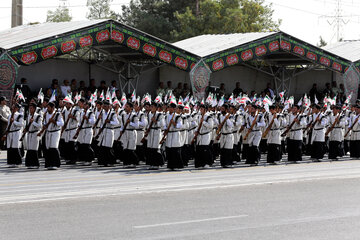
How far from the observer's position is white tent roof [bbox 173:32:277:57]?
28.8m

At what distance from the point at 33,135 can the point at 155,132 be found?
3.09 meters

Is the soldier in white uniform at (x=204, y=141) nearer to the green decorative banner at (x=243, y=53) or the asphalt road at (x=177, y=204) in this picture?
the asphalt road at (x=177, y=204)

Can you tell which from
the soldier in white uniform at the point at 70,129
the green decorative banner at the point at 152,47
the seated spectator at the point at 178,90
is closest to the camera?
the soldier in white uniform at the point at 70,129

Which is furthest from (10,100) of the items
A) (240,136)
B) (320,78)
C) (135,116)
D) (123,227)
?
(320,78)

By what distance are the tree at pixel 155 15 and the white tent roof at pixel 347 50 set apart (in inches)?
838

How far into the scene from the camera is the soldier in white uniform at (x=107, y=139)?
18.8m

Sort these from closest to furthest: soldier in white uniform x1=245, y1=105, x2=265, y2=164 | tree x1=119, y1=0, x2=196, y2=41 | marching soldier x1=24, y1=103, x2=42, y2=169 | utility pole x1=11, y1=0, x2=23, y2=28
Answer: marching soldier x1=24, y1=103, x2=42, y2=169, soldier in white uniform x1=245, y1=105, x2=265, y2=164, utility pole x1=11, y1=0, x2=23, y2=28, tree x1=119, y1=0, x2=196, y2=41

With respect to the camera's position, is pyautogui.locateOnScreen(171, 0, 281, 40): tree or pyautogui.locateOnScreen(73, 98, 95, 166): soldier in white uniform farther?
pyautogui.locateOnScreen(171, 0, 281, 40): tree

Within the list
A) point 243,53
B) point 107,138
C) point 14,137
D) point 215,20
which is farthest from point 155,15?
point 14,137

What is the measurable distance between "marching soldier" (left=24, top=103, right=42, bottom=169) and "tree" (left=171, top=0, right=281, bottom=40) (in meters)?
35.8

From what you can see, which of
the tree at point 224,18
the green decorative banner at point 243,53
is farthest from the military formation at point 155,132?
the tree at point 224,18

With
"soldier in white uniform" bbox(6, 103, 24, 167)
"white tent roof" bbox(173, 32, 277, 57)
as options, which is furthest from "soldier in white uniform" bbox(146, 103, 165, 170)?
"white tent roof" bbox(173, 32, 277, 57)

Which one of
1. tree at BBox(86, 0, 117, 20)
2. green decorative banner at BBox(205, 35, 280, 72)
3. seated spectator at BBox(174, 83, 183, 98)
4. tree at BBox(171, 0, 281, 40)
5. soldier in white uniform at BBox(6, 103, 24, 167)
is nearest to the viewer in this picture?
soldier in white uniform at BBox(6, 103, 24, 167)

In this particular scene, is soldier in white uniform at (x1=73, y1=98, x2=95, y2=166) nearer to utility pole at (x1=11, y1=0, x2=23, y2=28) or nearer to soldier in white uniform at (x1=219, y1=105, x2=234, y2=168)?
soldier in white uniform at (x1=219, y1=105, x2=234, y2=168)
